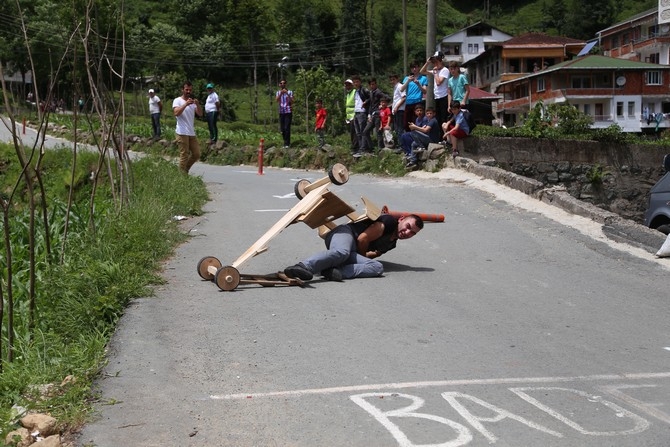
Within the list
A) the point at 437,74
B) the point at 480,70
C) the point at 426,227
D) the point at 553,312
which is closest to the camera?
the point at 553,312

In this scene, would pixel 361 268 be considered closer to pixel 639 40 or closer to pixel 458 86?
pixel 458 86

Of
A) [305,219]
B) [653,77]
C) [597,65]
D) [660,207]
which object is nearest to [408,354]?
[305,219]

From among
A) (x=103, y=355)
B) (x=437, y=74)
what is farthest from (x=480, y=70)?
(x=103, y=355)

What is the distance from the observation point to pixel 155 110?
29.5m

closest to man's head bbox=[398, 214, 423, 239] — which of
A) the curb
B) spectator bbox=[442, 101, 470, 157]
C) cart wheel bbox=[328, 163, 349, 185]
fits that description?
cart wheel bbox=[328, 163, 349, 185]

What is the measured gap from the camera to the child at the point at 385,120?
22.1m

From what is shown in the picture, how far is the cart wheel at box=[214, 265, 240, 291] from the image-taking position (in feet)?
27.8

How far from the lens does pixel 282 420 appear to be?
205 inches

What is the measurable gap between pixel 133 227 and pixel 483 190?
7591 mm

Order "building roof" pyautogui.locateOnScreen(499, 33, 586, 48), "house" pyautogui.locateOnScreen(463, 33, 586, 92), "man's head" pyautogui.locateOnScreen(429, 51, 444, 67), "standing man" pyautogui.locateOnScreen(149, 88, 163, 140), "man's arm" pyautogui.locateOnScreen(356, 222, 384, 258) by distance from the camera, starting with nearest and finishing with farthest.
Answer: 1. "man's arm" pyautogui.locateOnScreen(356, 222, 384, 258)
2. "man's head" pyautogui.locateOnScreen(429, 51, 444, 67)
3. "standing man" pyautogui.locateOnScreen(149, 88, 163, 140)
4. "house" pyautogui.locateOnScreen(463, 33, 586, 92)
5. "building roof" pyautogui.locateOnScreen(499, 33, 586, 48)

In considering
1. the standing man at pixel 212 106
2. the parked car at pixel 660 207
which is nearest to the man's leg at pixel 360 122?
the standing man at pixel 212 106

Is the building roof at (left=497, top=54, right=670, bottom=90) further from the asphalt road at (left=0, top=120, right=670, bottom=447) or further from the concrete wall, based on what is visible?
the asphalt road at (left=0, top=120, right=670, bottom=447)

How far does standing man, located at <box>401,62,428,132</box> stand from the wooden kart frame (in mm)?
11310

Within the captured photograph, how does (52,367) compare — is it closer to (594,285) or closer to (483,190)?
(594,285)
